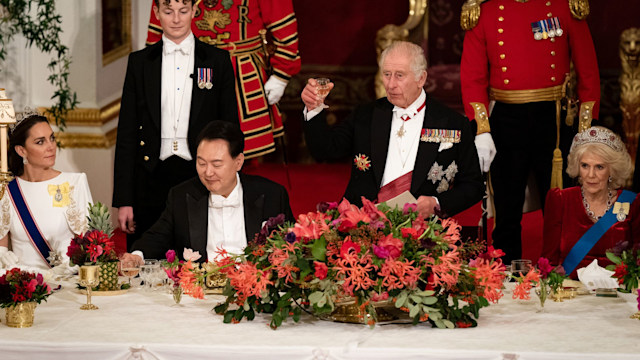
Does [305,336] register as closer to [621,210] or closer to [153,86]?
[621,210]

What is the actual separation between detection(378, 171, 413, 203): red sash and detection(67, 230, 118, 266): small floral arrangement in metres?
1.20

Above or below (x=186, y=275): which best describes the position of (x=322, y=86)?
above

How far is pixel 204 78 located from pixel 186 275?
66.1 inches

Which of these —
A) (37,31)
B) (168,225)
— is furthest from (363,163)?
(37,31)

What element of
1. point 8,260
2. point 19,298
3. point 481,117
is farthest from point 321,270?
point 481,117

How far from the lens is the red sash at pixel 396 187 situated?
3.98 meters

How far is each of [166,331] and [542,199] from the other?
8.50 ft

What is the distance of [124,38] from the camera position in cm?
665

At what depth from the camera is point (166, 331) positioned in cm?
269

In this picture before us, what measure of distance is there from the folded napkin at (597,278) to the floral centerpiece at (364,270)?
521mm

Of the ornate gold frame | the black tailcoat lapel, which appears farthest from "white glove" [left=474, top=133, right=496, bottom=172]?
the ornate gold frame

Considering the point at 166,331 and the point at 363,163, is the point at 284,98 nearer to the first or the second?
the point at 363,163

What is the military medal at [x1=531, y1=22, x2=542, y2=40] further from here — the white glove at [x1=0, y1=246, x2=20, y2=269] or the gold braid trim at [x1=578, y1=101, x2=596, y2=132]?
the white glove at [x1=0, y1=246, x2=20, y2=269]

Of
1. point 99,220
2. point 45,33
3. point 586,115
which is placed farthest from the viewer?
point 45,33
